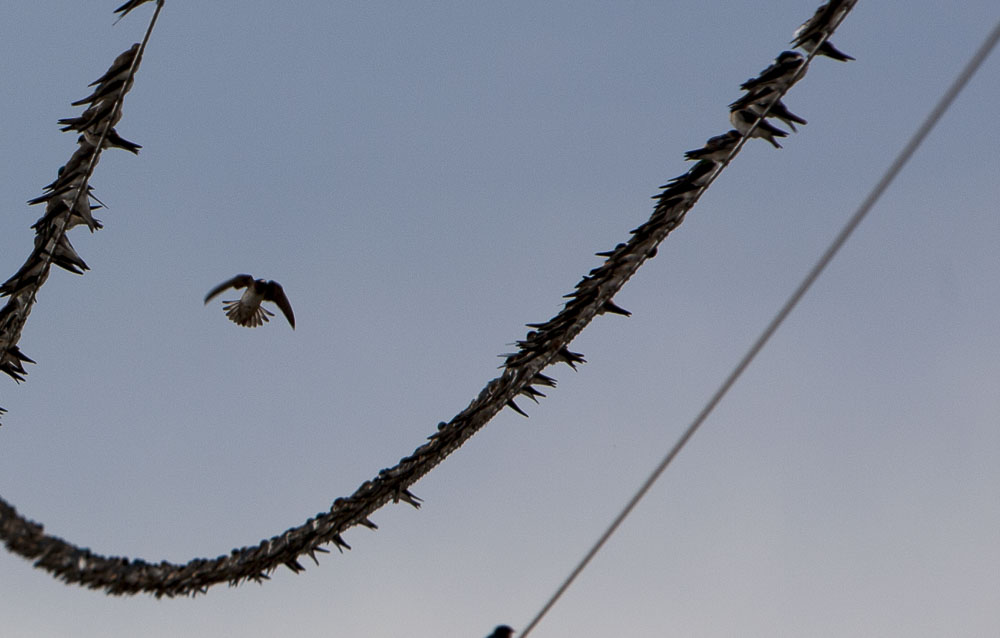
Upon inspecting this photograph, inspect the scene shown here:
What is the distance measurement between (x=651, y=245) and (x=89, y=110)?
3.01 metres

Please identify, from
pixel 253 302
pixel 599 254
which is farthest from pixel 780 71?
pixel 253 302

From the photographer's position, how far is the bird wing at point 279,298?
10.3m

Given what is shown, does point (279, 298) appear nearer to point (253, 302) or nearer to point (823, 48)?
point (253, 302)

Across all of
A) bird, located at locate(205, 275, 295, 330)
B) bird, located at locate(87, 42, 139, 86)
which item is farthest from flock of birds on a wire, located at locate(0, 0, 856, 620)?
bird, located at locate(205, 275, 295, 330)

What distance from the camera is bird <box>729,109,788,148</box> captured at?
612 cm

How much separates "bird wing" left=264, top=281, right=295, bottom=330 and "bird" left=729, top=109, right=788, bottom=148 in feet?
16.8

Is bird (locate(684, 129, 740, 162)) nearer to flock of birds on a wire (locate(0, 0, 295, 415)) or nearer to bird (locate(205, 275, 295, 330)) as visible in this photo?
flock of birds on a wire (locate(0, 0, 295, 415))

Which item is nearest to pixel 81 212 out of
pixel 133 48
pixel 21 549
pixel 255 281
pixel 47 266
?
pixel 47 266

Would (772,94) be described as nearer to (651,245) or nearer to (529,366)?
(651,245)

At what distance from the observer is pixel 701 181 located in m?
6.25

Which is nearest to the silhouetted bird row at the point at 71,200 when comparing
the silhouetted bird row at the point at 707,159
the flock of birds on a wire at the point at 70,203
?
the flock of birds on a wire at the point at 70,203

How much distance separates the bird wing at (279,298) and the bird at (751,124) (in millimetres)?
5110

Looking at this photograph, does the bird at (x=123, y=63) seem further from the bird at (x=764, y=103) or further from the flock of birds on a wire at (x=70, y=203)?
the bird at (x=764, y=103)

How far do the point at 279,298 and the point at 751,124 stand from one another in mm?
5294
